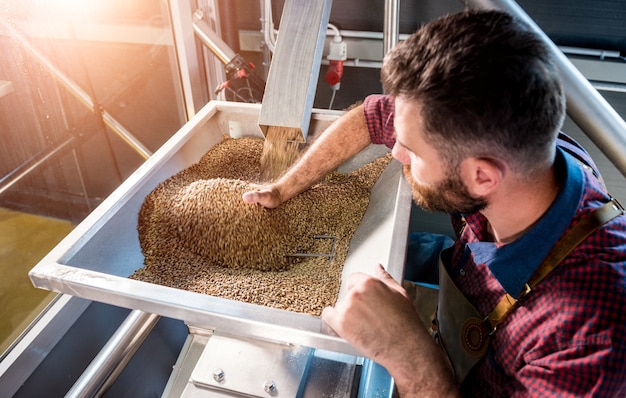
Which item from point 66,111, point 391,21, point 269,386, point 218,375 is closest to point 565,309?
point 269,386

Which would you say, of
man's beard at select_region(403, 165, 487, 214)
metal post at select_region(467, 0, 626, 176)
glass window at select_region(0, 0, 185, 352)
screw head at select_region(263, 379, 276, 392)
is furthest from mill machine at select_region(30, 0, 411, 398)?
glass window at select_region(0, 0, 185, 352)

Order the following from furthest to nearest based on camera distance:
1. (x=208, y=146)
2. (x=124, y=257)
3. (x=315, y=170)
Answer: (x=208, y=146) → (x=315, y=170) → (x=124, y=257)

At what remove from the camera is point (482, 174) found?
2.63 ft

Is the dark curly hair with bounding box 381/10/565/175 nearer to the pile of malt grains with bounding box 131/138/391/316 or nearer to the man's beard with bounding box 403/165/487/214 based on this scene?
the man's beard with bounding box 403/165/487/214

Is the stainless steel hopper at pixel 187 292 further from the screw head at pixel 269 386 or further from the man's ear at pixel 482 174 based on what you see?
the man's ear at pixel 482 174

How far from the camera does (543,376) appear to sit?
74 centimetres

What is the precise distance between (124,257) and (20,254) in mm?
1201

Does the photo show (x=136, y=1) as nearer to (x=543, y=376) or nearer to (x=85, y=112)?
(x=85, y=112)

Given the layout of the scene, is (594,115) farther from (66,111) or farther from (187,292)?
(66,111)

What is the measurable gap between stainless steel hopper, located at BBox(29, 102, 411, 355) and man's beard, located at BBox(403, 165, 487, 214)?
0.36 feet

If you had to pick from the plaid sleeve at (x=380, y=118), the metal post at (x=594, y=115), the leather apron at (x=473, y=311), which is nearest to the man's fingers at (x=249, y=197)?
the plaid sleeve at (x=380, y=118)

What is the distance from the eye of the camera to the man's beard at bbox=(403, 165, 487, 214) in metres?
0.86

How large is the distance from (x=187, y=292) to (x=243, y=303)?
118mm

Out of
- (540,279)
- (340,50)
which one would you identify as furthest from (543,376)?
(340,50)
